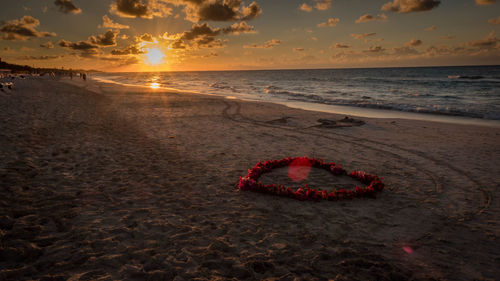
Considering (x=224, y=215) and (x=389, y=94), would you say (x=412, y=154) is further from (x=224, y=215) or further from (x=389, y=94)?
(x=389, y=94)

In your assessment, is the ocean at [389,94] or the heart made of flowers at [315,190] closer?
the heart made of flowers at [315,190]

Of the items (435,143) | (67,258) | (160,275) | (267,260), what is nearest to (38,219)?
(67,258)

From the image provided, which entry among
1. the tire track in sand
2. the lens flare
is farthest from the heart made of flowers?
the tire track in sand

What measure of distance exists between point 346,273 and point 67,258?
4.51 meters

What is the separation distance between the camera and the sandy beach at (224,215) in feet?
13.1

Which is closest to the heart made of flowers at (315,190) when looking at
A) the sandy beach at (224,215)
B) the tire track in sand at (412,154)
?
the sandy beach at (224,215)

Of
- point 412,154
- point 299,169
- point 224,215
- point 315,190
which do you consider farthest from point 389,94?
point 224,215

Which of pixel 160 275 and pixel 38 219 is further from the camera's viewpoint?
pixel 38 219

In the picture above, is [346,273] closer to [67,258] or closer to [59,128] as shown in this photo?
[67,258]

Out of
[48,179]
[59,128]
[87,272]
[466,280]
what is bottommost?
[466,280]

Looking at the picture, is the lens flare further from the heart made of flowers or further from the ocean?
the ocean

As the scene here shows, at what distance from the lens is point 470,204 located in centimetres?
627

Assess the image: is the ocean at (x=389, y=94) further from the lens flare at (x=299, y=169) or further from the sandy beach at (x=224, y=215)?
the lens flare at (x=299, y=169)

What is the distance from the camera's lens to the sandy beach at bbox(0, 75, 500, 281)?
13.1 feet
